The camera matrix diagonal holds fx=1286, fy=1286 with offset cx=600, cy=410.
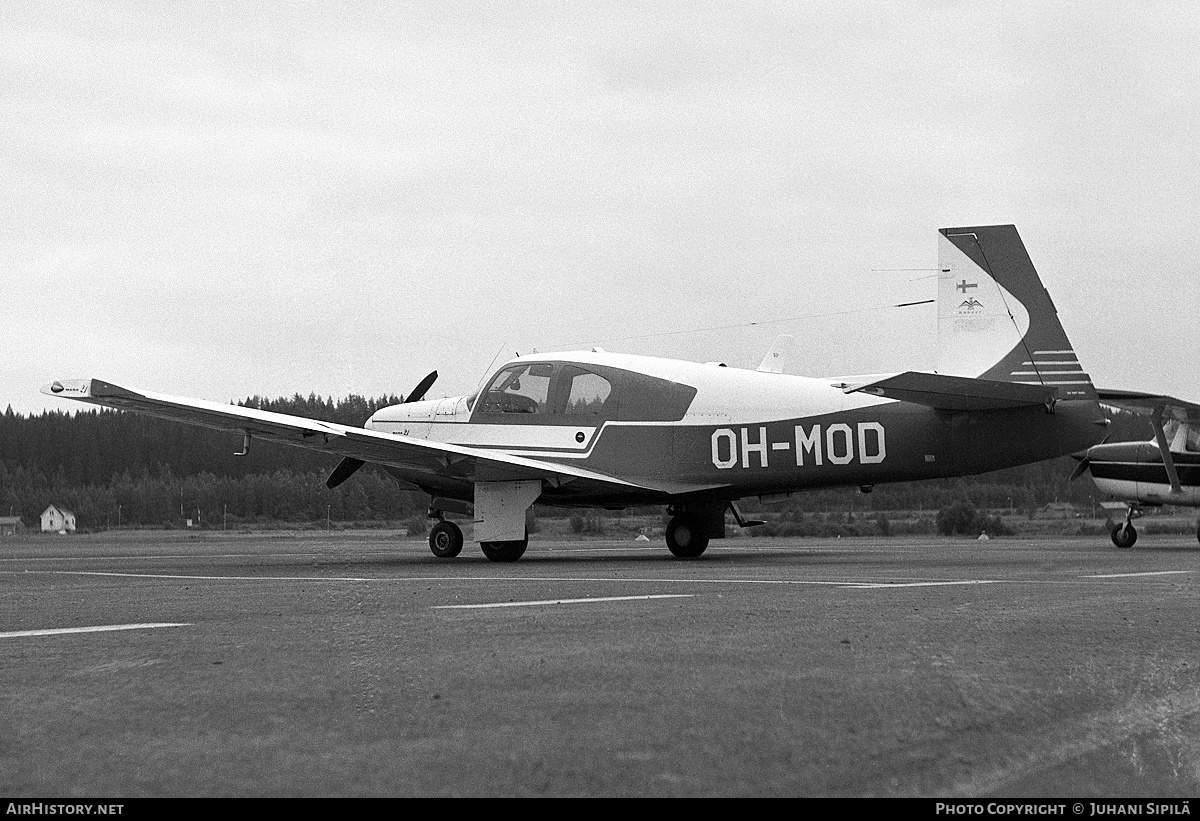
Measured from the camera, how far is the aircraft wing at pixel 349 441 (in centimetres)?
1542

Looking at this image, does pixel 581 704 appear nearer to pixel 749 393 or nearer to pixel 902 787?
pixel 902 787

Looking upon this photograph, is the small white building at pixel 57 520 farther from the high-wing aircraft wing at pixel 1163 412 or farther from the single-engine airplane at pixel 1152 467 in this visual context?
the high-wing aircraft wing at pixel 1163 412

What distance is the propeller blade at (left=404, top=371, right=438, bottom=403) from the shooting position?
65.9 ft

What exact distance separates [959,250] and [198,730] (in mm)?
13877

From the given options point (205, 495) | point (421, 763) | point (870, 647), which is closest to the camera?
point (421, 763)

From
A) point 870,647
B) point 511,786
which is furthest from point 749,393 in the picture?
point 511,786

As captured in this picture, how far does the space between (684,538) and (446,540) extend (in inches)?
129

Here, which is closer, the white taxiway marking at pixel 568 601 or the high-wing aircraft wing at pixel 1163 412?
the white taxiway marking at pixel 568 601

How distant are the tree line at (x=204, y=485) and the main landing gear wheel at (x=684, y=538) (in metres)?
19.7

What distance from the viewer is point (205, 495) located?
5212 centimetres

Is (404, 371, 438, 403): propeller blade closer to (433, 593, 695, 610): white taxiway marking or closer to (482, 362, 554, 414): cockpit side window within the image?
(482, 362, 554, 414): cockpit side window

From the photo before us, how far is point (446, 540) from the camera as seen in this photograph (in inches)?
686

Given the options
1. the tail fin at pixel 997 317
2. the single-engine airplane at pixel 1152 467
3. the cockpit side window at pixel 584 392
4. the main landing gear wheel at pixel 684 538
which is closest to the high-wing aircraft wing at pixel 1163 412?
the single-engine airplane at pixel 1152 467

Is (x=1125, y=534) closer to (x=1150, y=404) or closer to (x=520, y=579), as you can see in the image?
(x=1150, y=404)
